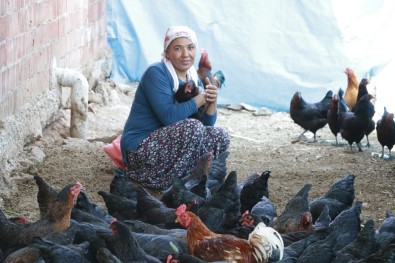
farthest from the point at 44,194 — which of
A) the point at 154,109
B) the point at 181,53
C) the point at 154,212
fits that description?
the point at 181,53

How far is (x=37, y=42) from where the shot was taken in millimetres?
8406

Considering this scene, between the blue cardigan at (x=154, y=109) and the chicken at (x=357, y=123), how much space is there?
7.48 feet

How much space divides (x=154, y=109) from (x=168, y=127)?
19 centimetres

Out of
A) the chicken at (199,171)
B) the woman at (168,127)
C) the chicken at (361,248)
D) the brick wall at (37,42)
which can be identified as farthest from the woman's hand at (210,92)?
the chicken at (361,248)

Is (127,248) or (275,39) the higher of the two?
(275,39)

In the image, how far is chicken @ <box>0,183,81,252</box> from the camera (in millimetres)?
5508

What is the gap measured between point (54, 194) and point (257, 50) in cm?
599

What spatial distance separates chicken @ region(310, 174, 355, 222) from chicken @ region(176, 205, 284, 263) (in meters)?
1.28

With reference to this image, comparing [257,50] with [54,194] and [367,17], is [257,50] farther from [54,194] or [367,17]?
[54,194]

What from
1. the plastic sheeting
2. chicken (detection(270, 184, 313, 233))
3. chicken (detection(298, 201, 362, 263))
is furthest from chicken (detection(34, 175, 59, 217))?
the plastic sheeting

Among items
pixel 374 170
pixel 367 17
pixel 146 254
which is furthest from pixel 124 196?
pixel 367 17

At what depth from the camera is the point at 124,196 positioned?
6652mm

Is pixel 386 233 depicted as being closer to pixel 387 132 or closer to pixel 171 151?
pixel 171 151

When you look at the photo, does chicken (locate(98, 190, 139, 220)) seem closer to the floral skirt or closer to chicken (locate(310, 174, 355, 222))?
the floral skirt
